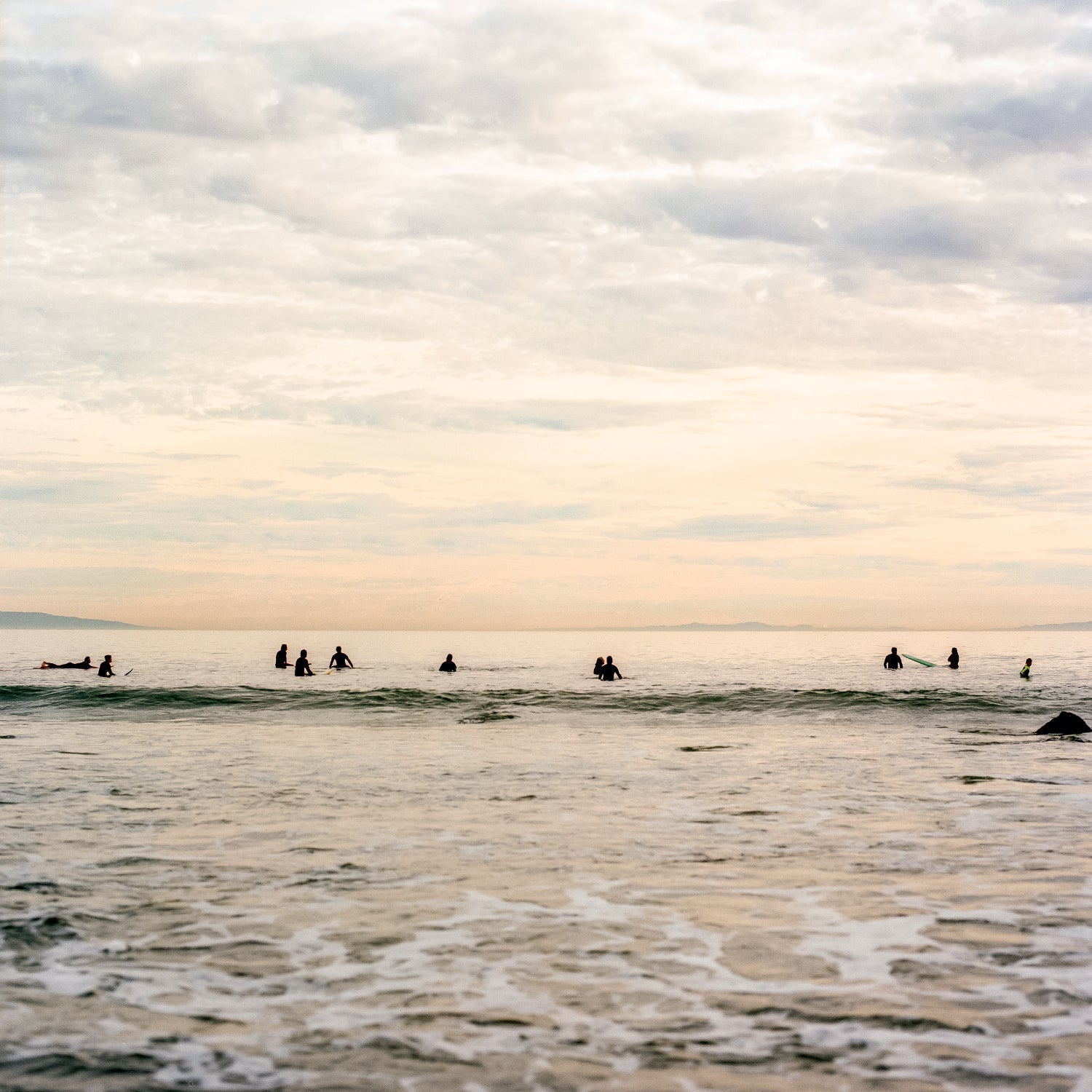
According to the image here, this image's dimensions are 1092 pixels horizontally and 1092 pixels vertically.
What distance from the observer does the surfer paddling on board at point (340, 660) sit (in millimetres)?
64125

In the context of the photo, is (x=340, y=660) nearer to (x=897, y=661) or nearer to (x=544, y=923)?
(x=897, y=661)

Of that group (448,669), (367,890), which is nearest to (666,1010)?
(367,890)

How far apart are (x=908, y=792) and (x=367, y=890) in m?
10.8

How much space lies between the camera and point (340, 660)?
69750 millimetres

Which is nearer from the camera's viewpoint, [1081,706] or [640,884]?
[640,884]

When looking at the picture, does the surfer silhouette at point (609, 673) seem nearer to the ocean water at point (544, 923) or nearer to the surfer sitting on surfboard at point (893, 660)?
the surfer sitting on surfboard at point (893, 660)

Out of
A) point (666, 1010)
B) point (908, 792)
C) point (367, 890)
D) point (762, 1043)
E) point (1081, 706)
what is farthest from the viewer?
point (1081, 706)

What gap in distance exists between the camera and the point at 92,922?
361 inches

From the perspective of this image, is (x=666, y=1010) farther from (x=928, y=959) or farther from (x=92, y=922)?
(x=92, y=922)

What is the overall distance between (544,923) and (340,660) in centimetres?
6237

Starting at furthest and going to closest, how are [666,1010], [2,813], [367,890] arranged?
[2,813], [367,890], [666,1010]

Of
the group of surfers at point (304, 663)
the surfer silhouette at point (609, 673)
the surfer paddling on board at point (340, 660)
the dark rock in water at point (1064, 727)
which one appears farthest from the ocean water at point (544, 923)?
the surfer paddling on board at point (340, 660)

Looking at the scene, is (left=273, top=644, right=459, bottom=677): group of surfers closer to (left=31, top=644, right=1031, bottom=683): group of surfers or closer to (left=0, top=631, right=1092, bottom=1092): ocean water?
(left=31, top=644, right=1031, bottom=683): group of surfers

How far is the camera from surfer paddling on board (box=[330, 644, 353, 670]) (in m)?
64.1
